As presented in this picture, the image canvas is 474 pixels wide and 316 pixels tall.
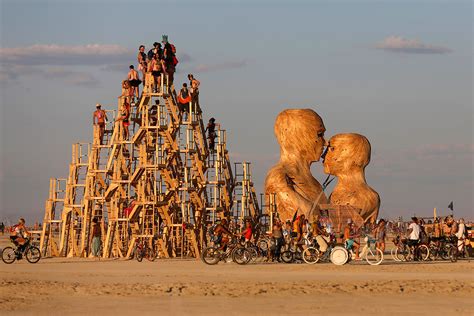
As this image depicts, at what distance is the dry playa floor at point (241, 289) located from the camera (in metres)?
18.9

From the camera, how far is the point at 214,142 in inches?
1805

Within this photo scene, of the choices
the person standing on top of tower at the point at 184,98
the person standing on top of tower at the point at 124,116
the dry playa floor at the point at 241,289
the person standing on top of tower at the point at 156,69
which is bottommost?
the dry playa floor at the point at 241,289

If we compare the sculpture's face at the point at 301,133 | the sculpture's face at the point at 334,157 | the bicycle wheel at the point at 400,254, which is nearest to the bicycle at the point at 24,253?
the bicycle wheel at the point at 400,254

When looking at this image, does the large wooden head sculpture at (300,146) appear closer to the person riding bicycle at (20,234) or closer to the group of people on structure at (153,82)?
the group of people on structure at (153,82)

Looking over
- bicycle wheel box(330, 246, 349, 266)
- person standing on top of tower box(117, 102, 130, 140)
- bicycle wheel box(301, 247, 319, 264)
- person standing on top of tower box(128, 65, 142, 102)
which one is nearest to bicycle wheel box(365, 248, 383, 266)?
bicycle wheel box(330, 246, 349, 266)

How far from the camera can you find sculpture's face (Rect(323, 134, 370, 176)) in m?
62.4

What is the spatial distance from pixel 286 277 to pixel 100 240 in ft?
46.0

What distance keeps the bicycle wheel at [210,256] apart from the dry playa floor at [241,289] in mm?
917

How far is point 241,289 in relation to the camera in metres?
22.8

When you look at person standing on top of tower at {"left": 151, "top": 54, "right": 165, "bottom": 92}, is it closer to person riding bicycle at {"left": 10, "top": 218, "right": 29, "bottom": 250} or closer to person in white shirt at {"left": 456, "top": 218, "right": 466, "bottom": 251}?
person riding bicycle at {"left": 10, "top": 218, "right": 29, "bottom": 250}

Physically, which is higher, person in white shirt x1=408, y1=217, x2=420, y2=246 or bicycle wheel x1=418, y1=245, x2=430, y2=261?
person in white shirt x1=408, y1=217, x2=420, y2=246

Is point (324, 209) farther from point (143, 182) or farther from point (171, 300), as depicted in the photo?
point (171, 300)

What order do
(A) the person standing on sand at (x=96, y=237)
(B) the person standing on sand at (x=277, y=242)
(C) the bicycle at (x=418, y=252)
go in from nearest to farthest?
(B) the person standing on sand at (x=277, y=242) < (C) the bicycle at (x=418, y=252) < (A) the person standing on sand at (x=96, y=237)

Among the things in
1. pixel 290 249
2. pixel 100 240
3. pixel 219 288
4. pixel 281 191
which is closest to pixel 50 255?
pixel 100 240
